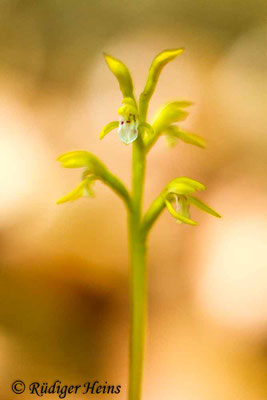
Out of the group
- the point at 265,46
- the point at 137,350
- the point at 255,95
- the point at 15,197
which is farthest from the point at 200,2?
the point at 137,350

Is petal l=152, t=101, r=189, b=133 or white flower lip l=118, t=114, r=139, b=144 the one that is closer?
white flower lip l=118, t=114, r=139, b=144

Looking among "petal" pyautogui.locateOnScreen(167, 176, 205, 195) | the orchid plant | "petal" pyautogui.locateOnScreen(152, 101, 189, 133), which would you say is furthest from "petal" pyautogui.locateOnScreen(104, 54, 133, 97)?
"petal" pyautogui.locateOnScreen(167, 176, 205, 195)

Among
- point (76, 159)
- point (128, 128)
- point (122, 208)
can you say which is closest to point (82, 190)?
point (76, 159)

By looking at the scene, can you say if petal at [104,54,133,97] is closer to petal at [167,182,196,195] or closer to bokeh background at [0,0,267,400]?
petal at [167,182,196,195]

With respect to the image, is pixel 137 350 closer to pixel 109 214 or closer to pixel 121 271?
pixel 121 271

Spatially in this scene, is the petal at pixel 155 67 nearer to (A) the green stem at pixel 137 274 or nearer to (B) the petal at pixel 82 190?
(A) the green stem at pixel 137 274

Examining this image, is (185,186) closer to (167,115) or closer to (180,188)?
(180,188)

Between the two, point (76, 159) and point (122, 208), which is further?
point (122, 208)
